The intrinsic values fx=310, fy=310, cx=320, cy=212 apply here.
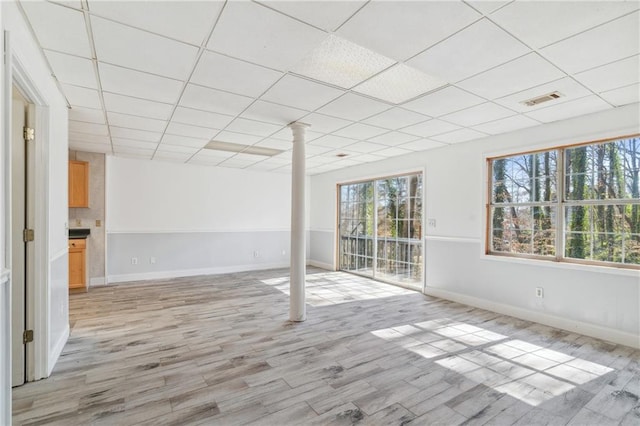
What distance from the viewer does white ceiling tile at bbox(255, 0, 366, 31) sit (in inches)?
68.7

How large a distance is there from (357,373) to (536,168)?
3519 mm

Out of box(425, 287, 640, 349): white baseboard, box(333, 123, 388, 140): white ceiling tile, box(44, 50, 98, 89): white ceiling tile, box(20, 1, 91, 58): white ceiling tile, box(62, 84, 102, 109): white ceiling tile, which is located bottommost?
box(425, 287, 640, 349): white baseboard

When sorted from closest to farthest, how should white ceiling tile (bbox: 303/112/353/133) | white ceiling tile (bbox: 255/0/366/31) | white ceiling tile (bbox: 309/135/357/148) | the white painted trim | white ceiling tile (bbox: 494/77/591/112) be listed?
white ceiling tile (bbox: 255/0/366/31), white ceiling tile (bbox: 494/77/591/112), white ceiling tile (bbox: 303/112/353/133), white ceiling tile (bbox: 309/135/357/148), the white painted trim

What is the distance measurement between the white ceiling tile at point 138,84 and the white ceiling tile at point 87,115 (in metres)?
0.80

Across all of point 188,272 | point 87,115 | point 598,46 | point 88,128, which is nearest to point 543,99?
point 598,46

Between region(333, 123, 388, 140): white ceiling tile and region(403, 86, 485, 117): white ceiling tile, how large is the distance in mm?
742

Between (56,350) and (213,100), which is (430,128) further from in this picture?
(56,350)

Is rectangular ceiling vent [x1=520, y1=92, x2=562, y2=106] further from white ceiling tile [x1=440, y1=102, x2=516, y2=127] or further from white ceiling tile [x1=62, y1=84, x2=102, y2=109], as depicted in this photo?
white ceiling tile [x1=62, y1=84, x2=102, y2=109]

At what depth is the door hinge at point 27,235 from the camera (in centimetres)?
241

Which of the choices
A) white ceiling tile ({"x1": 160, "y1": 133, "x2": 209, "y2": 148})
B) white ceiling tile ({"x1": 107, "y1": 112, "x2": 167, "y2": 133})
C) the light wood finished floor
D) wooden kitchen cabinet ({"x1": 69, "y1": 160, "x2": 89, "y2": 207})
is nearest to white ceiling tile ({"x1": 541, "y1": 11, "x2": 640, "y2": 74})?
the light wood finished floor

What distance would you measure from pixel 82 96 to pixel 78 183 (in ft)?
9.93

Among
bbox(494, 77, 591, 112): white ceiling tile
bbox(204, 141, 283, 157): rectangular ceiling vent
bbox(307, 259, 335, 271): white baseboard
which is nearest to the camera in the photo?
bbox(494, 77, 591, 112): white ceiling tile

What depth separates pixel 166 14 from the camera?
1841 millimetres

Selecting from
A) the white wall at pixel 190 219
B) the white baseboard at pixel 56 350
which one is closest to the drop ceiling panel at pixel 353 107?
the white baseboard at pixel 56 350
